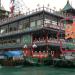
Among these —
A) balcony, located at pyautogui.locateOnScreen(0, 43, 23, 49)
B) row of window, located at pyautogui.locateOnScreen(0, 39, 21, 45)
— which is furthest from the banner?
row of window, located at pyautogui.locateOnScreen(0, 39, 21, 45)

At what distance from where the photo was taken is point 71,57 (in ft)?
146

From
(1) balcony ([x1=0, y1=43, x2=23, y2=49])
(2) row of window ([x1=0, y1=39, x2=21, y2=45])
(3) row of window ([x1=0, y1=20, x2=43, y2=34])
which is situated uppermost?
(3) row of window ([x1=0, y1=20, x2=43, y2=34])

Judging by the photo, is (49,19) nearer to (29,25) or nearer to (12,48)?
(29,25)

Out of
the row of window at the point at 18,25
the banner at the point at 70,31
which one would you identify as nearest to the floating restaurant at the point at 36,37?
the row of window at the point at 18,25

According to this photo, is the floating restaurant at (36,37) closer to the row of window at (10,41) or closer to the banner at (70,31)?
the row of window at (10,41)

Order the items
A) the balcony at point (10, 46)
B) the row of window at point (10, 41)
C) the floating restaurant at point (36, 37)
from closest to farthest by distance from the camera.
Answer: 1. the floating restaurant at point (36, 37)
2. the balcony at point (10, 46)
3. the row of window at point (10, 41)

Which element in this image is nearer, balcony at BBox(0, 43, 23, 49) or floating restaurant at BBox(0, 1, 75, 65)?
floating restaurant at BBox(0, 1, 75, 65)

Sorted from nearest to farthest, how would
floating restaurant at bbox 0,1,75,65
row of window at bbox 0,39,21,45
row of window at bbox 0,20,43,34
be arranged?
floating restaurant at bbox 0,1,75,65
row of window at bbox 0,20,43,34
row of window at bbox 0,39,21,45

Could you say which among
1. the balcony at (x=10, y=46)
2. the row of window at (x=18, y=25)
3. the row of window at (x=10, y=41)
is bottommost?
the balcony at (x=10, y=46)

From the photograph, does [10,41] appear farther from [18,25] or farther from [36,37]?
[36,37]

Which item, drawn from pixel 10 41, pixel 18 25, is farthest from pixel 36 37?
pixel 10 41

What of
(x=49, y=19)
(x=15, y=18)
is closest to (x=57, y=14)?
(x=49, y=19)

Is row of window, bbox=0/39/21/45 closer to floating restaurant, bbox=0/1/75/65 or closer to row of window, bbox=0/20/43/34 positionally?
floating restaurant, bbox=0/1/75/65

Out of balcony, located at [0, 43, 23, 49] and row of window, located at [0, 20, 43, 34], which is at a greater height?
row of window, located at [0, 20, 43, 34]
